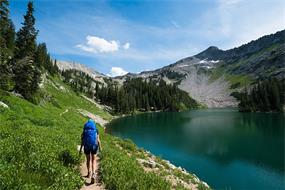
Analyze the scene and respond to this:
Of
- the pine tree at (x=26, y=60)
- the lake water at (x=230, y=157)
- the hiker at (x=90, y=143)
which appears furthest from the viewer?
the pine tree at (x=26, y=60)

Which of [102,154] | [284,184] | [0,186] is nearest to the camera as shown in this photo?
[0,186]

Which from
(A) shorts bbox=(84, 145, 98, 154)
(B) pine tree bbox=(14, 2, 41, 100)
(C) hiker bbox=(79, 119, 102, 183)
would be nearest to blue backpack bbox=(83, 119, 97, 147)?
(C) hiker bbox=(79, 119, 102, 183)

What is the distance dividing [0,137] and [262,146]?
176ft

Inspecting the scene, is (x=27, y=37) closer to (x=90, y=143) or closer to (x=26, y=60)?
(x=26, y=60)

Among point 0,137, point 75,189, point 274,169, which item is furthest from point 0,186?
point 274,169

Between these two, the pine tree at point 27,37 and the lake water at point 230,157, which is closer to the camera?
the lake water at point 230,157

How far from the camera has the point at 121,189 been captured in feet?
39.8

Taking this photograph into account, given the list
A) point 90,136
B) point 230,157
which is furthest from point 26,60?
point 230,157

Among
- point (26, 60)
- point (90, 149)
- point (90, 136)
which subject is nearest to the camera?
point (90, 149)

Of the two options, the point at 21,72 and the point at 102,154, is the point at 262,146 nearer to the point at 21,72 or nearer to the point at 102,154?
the point at 102,154

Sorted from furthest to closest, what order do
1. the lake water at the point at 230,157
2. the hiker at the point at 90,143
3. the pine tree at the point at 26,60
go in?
the pine tree at the point at 26,60 → the lake water at the point at 230,157 → the hiker at the point at 90,143

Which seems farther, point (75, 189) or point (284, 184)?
point (284, 184)

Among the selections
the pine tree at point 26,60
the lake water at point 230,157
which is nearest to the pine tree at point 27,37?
the pine tree at point 26,60

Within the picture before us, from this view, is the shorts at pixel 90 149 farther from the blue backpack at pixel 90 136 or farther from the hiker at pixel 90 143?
the blue backpack at pixel 90 136
